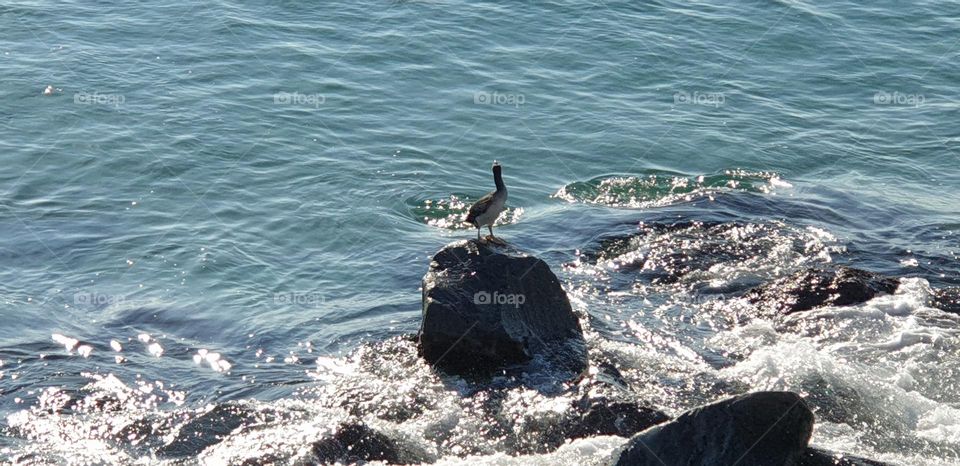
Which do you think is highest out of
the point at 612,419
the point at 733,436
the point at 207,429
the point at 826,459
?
the point at 733,436

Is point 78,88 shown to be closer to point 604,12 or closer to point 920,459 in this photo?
point 604,12

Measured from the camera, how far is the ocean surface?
11.0 metres

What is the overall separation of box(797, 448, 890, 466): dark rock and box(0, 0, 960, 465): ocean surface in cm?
103

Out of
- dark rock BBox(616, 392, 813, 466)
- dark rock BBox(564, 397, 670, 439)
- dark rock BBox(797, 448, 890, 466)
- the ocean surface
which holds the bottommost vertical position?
the ocean surface

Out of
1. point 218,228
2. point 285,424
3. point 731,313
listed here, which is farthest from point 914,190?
point 285,424

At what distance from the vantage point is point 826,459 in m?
8.49

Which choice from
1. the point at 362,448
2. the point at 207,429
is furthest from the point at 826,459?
the point at 207,429

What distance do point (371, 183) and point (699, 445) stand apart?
435 inches

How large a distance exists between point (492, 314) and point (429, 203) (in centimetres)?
673

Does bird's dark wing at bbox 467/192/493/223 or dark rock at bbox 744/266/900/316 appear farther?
dark rock at bbox 744/266/900/316

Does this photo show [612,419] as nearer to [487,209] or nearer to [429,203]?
[487,209]

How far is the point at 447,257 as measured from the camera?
11.8 meters

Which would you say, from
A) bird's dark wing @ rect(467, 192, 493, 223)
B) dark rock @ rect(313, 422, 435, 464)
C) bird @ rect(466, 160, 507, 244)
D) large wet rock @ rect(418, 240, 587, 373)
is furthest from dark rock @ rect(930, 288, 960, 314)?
dark rock @ rect(313, 422, 435, 464)

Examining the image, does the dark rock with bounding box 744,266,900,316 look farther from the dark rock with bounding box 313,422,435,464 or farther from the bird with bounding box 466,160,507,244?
the dark rock with bounding box 313,422,435,464
